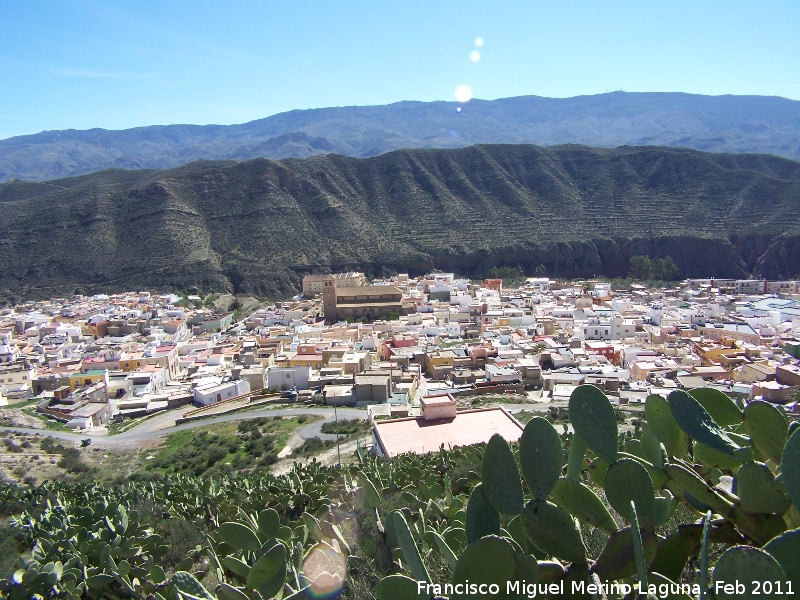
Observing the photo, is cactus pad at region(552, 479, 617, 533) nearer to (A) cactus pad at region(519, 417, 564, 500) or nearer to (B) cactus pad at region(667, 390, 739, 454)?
(A) cactus pad at region(519, 417, 564, 500)

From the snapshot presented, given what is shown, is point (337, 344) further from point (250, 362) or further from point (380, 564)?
point (380, 564)

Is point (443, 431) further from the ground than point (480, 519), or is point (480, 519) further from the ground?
point (480, 519)

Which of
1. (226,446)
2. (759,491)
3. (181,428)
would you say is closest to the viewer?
(759,491)

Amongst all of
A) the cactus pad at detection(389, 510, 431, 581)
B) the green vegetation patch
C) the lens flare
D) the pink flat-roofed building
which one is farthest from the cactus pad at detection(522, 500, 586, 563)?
the green vegetation patch

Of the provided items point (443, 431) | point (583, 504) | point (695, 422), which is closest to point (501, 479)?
point (583, 504)

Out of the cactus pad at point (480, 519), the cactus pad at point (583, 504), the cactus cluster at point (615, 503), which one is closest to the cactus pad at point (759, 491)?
the cactus cluster at point (615, 503)

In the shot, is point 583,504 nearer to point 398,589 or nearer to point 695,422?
Answer: point 695,422

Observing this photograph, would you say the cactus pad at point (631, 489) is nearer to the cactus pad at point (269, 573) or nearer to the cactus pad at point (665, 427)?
the cactus pad at point (665, 427)
